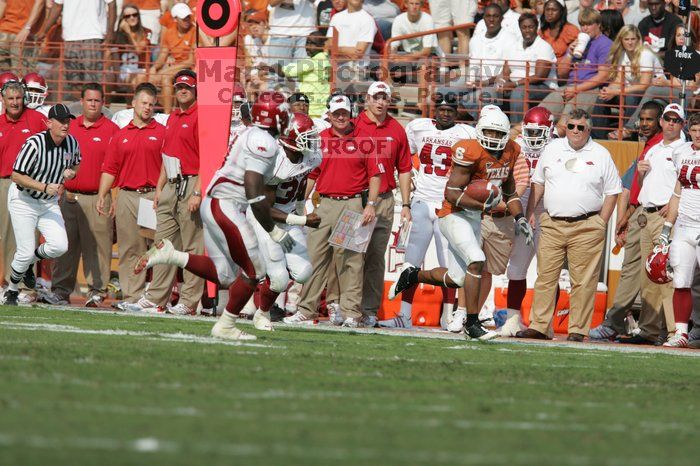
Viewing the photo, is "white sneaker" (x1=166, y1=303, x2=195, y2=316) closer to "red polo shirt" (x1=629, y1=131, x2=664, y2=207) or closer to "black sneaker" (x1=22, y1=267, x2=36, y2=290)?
"black sneaker" (x1=22, y1=267, x2=36, y2=290)

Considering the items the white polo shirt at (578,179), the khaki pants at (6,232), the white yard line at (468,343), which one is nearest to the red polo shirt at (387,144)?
the white polo shirt at (578,179)

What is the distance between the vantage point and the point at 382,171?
1111 centimetres

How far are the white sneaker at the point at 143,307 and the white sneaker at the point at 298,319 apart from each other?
3.79 feet

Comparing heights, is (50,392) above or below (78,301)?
above

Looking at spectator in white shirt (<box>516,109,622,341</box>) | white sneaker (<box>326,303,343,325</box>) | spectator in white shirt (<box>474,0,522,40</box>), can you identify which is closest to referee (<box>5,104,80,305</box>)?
white sneaker (<box>326,303,343,325</box>)

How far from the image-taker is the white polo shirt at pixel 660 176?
35.7 feet

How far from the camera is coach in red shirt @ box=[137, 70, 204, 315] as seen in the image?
11.3 m

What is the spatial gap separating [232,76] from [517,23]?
4.63m

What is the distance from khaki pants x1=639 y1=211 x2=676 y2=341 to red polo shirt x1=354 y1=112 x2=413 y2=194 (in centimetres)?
216

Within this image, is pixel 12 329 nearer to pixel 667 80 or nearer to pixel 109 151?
pixel 109 151

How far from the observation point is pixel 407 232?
36.5 feet

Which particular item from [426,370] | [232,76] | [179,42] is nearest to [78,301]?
[232,76]

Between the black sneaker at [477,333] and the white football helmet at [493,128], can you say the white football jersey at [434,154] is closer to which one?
the white football helmet at [493,128]

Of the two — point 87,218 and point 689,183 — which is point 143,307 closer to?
point 87,218
